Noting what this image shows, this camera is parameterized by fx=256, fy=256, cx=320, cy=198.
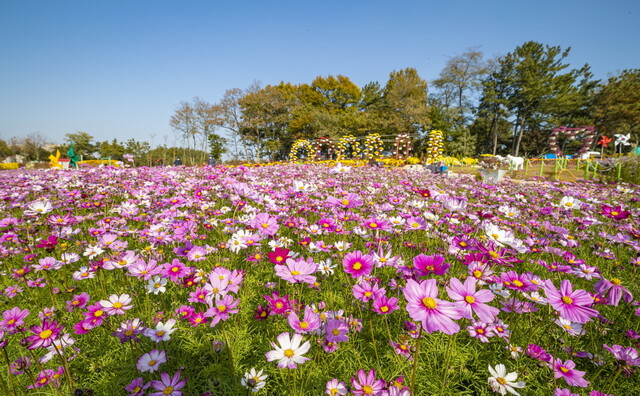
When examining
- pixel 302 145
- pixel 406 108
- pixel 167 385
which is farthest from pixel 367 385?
pixel 406 108

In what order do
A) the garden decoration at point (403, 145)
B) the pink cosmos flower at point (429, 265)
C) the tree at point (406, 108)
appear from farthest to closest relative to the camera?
the tree at point (406, 108)
the garden decoration at point (403, 145)
the pink cosmos flower at point (429, 265)

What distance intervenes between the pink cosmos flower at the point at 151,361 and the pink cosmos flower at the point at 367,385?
2.60 feet

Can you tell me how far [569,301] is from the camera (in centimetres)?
101

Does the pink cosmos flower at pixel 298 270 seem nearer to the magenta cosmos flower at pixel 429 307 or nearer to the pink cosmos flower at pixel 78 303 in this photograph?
the magenta cosmos flower at pixel 429 307

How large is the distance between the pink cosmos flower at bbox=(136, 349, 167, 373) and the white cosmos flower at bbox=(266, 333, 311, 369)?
1.66 ft

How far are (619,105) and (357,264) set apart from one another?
41.3 meters

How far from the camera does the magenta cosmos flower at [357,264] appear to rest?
1159 millimetres

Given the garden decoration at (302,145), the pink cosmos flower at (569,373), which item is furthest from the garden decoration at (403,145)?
the pink cosmos flower at (569,373)

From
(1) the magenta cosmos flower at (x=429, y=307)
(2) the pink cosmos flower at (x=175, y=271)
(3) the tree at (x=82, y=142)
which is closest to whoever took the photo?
(1) the magenta cosmos flower at (x=429, y=307)

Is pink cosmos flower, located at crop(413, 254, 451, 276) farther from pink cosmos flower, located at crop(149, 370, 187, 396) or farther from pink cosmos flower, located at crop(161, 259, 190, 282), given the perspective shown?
pink cosmos flower, located at crop(161, 259, 190, 282)

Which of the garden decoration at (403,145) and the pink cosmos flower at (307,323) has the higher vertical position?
the garden decoration at (403,145)

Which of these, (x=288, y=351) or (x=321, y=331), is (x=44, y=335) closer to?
(x=288, y=351)

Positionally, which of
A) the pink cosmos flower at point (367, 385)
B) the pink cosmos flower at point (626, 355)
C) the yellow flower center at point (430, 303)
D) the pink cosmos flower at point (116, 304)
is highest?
the yellow flower center at point (430, 303)

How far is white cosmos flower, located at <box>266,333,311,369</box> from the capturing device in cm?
91
